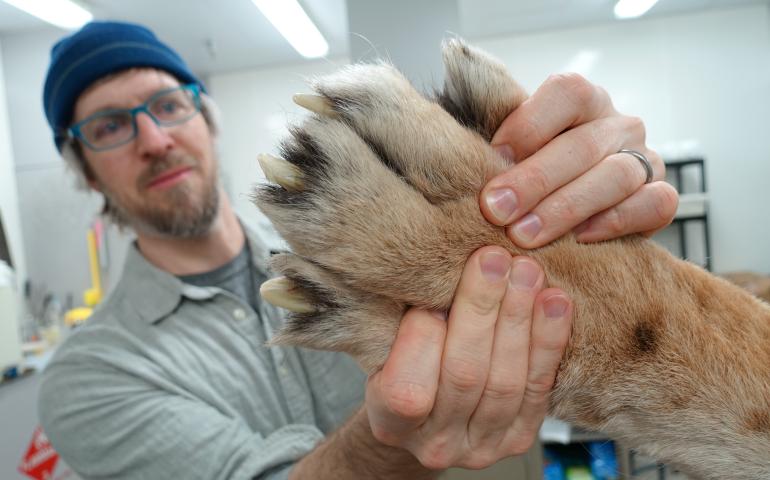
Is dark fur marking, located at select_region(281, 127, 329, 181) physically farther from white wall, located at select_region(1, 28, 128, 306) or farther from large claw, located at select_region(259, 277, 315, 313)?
white wall, located at select_region(1, 28, 128, 306)

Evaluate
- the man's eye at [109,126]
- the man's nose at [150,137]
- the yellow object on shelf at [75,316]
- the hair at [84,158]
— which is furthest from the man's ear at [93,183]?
the yellow object on shelf at [75,316]

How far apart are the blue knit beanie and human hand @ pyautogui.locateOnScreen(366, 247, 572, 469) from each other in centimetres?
175

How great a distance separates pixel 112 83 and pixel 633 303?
1970mm

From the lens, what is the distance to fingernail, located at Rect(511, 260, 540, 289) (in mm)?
614

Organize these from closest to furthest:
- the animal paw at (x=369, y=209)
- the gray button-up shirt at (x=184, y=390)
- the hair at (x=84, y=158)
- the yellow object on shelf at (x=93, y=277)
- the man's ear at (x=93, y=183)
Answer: the animal paw at (x=369, y=209) < the gray button-up shirt at (x=184, y=390) < the hair at (x=84, y=158) < the man's ear at (x=93, y=183) < the yellow object on shelf at (x=93, y=277)

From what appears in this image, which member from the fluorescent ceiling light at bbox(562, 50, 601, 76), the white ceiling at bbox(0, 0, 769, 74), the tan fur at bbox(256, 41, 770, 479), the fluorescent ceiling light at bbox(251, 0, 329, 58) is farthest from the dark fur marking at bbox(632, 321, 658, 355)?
the fluorescent ceiling light at bbox(562, 50, 601, 76)

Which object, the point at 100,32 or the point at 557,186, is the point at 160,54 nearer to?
the point at 100,32

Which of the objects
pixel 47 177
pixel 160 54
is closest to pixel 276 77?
pixel 47 177

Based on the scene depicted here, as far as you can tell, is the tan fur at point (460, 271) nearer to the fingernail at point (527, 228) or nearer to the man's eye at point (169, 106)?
the fingernail at point (527, 228)

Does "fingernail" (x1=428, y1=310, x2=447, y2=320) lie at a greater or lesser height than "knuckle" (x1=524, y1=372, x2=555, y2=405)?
greater

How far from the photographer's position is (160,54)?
195cm

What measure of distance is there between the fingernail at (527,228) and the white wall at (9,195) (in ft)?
16.6

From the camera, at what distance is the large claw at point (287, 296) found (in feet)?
1.96

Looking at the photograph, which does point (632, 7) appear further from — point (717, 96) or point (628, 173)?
point (628, 173)
